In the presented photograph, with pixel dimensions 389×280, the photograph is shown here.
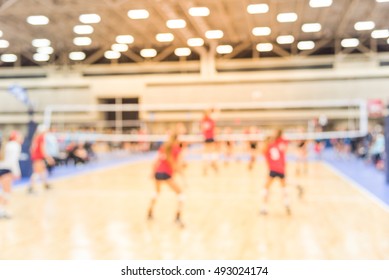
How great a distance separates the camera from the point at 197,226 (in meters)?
5.67

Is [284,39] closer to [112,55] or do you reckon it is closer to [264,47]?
[264,47]

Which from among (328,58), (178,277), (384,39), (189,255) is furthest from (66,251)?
(384,39)

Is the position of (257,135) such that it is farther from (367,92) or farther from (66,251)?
(66,251)

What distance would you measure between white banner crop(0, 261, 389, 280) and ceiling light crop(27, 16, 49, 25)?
2374mm

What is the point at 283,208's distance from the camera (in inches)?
271

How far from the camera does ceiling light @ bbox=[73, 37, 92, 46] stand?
4.96 meters

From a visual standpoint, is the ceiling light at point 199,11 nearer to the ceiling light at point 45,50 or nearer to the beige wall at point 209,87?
the ceiling light at point 45,50

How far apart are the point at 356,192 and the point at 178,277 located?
227 inches

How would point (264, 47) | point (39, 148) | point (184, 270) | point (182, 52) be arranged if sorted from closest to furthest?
point (184, 270) < point (264, 47) < point (182, 52) < point (39, 148)

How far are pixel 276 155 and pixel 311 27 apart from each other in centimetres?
190

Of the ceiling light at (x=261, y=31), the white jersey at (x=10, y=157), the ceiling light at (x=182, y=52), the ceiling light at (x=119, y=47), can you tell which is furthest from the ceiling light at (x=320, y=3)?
the white jersey at (x=10, y=157)

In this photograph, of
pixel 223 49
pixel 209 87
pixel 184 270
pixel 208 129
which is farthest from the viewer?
pixel 209 87

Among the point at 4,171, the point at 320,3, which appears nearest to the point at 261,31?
the point at 320,3

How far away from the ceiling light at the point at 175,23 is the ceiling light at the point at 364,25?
1672 mm
